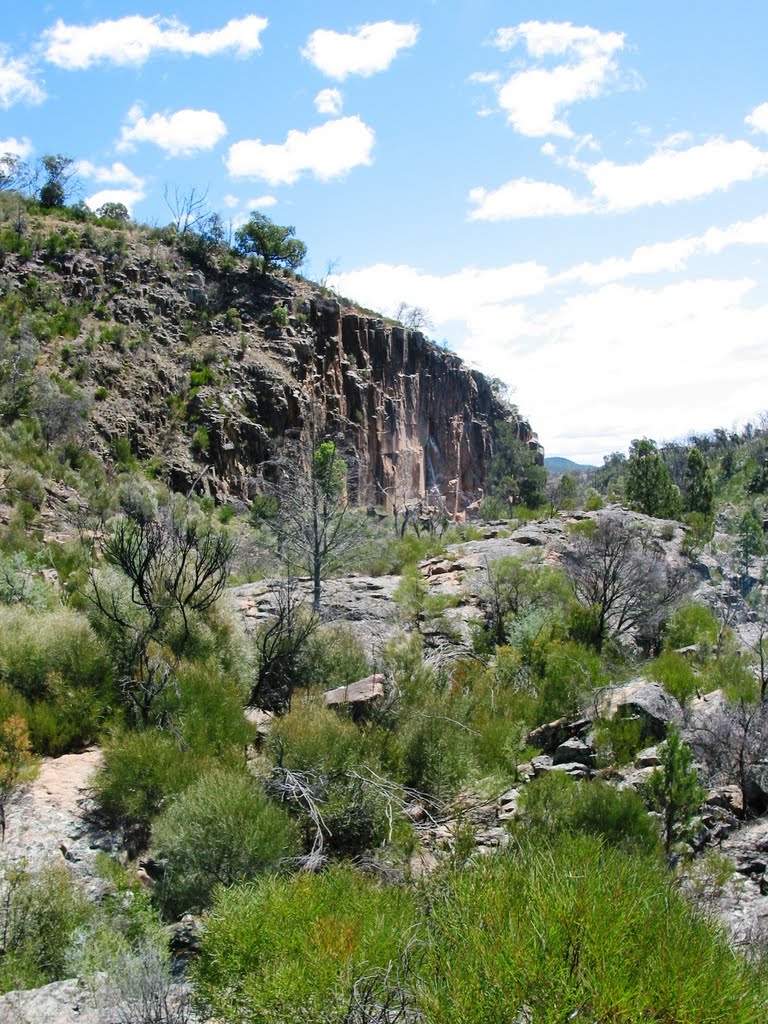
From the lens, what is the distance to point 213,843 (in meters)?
6.14

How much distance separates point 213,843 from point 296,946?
A: 2.61m

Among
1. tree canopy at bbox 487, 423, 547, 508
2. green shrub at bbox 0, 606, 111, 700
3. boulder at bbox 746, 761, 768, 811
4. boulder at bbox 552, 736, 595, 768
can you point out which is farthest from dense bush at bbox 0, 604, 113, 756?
tree canopy at bbox 487, 423, 547, 508

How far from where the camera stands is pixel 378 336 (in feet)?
169

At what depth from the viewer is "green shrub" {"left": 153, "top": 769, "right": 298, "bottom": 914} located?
6012 mm

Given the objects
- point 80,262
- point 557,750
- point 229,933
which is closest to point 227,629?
point 557,750

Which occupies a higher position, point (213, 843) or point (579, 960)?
point (579, 960)

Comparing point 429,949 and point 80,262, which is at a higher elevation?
point 80,262

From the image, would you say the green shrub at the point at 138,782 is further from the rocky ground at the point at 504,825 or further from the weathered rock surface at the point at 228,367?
the weathered rock surface at the point at 228,367

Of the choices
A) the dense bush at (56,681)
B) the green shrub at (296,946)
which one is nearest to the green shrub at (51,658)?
the dense bush at (56,681)

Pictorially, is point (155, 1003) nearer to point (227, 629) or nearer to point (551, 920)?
point (551, 920)

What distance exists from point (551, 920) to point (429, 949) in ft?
2.35

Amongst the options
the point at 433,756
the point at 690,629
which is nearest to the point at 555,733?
the point at 433,756

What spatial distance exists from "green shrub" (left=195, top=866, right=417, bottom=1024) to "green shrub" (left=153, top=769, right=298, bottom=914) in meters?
1.26

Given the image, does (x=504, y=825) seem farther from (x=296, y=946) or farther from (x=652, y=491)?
(x=652, y=491)
